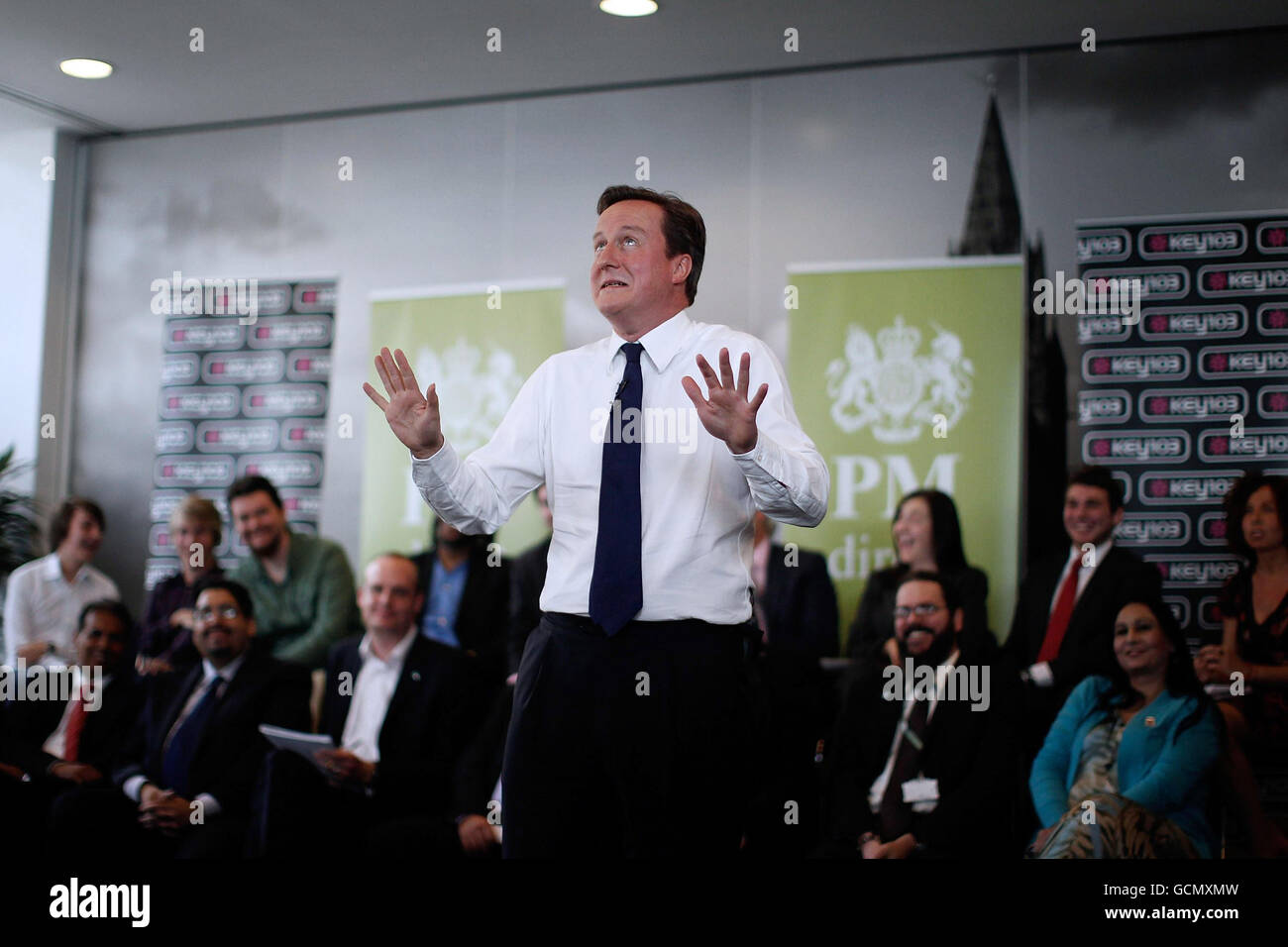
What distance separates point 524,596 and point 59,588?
8.43 feet

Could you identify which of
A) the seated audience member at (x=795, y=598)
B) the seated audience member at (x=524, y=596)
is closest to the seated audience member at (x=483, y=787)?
the seated audience member at (x=524, y=596)

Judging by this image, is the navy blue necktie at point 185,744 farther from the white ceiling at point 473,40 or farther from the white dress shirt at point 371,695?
the white ceiling at point 473,40

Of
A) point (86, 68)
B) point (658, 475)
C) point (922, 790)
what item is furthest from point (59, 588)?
point (658, 475)

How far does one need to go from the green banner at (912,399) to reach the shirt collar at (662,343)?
348cm

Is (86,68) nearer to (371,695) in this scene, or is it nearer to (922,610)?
(371,695)

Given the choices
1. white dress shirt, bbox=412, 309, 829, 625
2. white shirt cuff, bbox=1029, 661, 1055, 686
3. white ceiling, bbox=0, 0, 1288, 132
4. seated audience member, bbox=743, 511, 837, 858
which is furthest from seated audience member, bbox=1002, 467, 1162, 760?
white dress shirt, bbox=412, 309, 829, 625

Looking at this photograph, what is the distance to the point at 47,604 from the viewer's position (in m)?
6.05

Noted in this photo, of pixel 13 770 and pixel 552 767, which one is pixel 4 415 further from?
pixel 552 767

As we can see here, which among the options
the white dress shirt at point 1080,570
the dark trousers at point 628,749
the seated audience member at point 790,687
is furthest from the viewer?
the white dress shirt at point 1080,570

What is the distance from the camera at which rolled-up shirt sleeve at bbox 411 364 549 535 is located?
2.25 m

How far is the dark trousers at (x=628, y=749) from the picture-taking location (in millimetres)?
2170

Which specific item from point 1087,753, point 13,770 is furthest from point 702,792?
point 13,770

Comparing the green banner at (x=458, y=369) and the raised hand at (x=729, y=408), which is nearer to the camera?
the raised hand at (x=729, y=408)

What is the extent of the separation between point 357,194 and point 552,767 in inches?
214
